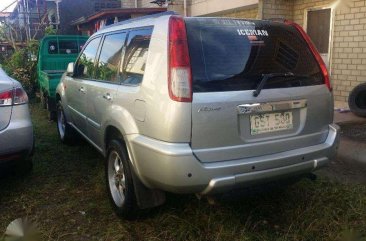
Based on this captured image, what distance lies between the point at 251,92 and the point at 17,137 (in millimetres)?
2386

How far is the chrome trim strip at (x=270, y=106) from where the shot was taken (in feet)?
8.86

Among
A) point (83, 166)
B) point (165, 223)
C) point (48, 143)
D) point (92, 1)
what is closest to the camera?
point (165, 223)

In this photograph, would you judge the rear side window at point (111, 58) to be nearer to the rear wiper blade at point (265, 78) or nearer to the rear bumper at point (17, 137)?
the rear bumper at point (17, 137)

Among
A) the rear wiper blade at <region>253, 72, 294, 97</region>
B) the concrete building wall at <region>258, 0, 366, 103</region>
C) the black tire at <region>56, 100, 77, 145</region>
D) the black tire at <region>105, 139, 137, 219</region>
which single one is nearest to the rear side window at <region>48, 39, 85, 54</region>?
the black tire at <region>56, 100, 77, 145</region>

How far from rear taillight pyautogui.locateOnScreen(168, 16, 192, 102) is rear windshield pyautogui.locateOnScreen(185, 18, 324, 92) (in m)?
Result: 0.05

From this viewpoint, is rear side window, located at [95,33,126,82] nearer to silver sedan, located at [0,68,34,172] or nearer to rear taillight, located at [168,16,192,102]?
silver sedan, located at [0,68,34,172]

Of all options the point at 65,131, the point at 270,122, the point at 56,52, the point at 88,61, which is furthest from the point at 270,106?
the point at 56,52

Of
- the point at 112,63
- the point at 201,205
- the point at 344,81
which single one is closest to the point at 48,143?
the point at 112,63

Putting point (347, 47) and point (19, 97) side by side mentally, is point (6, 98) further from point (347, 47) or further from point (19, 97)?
point (347, 47)

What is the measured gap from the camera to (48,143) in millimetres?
6094

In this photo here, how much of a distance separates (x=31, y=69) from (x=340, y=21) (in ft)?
30.9

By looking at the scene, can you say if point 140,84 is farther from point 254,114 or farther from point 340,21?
point 340,21

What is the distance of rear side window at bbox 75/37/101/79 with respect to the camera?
4445 millimetres

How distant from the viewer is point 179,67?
2.59 metres
